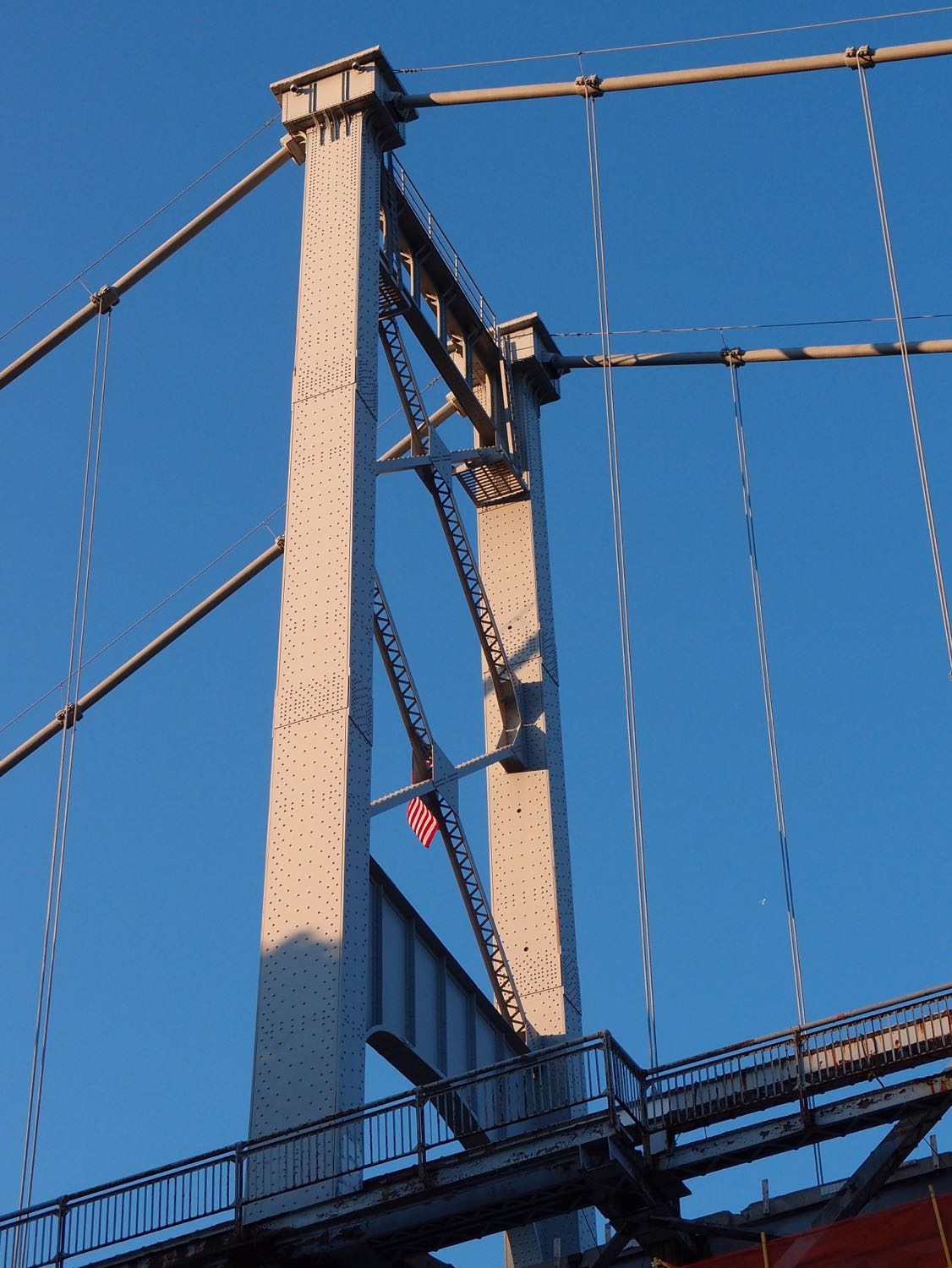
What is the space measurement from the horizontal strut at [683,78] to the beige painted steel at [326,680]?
266 centimetres

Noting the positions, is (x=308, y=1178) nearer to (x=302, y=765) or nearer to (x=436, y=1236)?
(x=436, y=1236)

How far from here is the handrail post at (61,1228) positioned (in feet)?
72.6

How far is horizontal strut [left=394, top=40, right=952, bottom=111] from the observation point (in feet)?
101

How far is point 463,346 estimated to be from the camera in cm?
3409

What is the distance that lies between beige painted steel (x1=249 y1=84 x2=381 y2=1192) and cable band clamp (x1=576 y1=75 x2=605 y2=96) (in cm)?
476

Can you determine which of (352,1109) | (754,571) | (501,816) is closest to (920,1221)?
(352,1109)

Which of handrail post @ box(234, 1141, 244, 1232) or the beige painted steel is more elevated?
the beige painted steel

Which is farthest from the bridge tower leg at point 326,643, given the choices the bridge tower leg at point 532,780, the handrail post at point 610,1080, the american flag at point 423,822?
the bridge tower leg at point 532,780

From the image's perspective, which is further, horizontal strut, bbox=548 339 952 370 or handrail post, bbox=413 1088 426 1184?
horizontal strut, bbox=548 339 952 370

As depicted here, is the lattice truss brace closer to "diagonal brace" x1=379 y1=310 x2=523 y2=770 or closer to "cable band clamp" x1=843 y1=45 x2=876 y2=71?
"diagonal brace" x1=379 y1=310 x2=523 y2=770

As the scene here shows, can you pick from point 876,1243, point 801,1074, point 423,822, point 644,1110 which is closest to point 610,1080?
point 644,1110

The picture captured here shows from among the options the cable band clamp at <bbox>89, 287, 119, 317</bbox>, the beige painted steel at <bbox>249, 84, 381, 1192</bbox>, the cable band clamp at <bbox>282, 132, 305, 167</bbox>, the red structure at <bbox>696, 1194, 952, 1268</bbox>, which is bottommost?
the red structure at <bbox>696, 1194, 952, 1268</bbox>

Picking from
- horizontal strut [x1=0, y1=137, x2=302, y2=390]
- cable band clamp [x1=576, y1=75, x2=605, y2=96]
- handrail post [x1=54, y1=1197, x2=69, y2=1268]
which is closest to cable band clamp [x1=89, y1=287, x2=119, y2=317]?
horizontal strut [x1=0, y1=137, x2=302, y2=390]

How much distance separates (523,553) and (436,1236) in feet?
47.3
